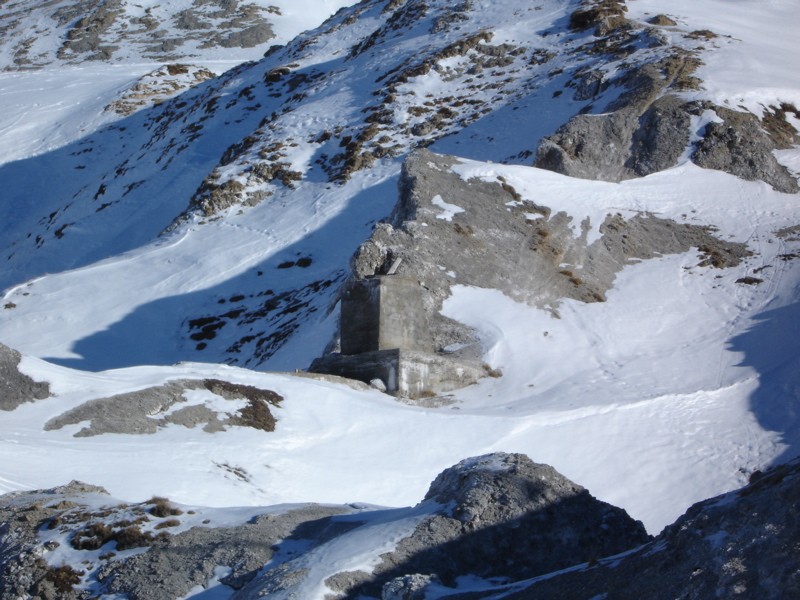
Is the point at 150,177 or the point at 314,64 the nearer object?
the point at 150,177

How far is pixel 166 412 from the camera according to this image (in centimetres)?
1642

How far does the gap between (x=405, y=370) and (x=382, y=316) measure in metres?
1.22

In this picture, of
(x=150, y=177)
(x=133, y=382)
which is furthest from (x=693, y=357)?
(x=150, y=177)

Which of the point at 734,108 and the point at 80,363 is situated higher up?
the point at 734,108

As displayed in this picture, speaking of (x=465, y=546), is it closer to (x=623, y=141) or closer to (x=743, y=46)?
(x=623, y=141)

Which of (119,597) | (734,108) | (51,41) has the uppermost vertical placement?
(119,597)

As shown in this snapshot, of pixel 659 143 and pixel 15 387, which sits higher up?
pixel 15 387

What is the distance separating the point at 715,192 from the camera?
27250 mm

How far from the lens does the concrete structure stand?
20.0 m

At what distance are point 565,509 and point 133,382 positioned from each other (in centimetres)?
987

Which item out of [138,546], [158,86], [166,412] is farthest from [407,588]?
[158,86]

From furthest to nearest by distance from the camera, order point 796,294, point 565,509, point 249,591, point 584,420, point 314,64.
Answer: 1. point 314,64
2. point 796,294
3. point 584,420
4. point 565,509
5. point 249,591

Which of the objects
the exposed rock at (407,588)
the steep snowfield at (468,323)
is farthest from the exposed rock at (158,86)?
the exposed rock at (407,588)

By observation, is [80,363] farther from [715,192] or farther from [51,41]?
[51,41]
